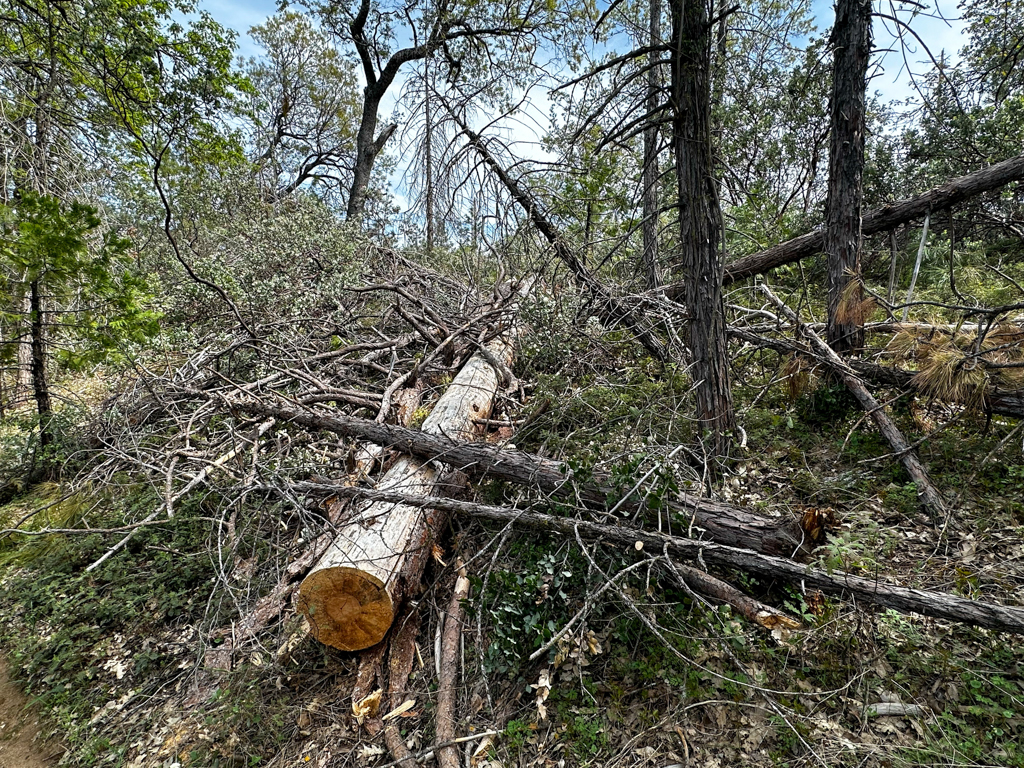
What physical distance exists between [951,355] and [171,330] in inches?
289

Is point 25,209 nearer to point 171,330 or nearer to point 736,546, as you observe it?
point 171,330

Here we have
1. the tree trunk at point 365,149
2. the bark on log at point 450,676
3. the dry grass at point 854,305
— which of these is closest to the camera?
the bark on log at point 450,676

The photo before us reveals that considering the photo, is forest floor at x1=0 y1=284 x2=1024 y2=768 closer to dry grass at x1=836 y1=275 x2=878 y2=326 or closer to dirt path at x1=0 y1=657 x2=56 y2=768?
dirt path at x1=0 y1=657 x2=56 y2=768

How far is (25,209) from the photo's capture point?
11.6ft

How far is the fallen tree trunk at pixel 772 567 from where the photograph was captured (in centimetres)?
179

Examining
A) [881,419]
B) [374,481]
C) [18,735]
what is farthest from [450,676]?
[881,419]

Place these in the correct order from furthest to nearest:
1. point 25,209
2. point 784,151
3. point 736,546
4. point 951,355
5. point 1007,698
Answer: point 784,151 → point 25,209 → point 951,355 → point 736,546 → point 1007,698

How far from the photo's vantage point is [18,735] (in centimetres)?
258

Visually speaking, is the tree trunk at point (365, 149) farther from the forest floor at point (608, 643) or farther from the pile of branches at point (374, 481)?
the forest floor at point (608, 643)

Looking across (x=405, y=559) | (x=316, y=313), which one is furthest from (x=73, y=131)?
(x=405, y=559)

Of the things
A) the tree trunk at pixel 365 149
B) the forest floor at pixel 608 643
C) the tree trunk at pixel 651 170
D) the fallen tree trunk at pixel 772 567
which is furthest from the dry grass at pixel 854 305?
the tree trunk at pixel 365 149

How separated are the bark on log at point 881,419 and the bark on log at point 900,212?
1.25m

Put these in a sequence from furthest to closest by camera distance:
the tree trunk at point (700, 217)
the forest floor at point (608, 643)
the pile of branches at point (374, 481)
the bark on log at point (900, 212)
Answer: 1. the bark on log at point (900, 212)
2. the tree trunk at point (700, 217)
3. the pile of branches at point (374, 481)
4. the forest floor at point (608, 643)

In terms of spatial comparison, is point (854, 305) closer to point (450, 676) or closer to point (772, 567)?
point (772, 567)
